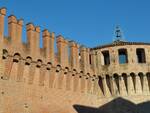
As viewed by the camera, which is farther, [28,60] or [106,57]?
[106,57]

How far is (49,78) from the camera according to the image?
19.6 m

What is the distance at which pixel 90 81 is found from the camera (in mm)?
24000

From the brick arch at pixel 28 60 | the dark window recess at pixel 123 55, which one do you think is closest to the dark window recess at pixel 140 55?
the dark window recess at pixel 123 55

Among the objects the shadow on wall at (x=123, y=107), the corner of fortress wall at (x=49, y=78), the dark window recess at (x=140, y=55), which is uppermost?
the dark window recess at (x=140, y=55)

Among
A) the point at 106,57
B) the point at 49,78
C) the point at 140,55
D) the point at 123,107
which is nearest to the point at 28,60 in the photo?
the point at 49,78

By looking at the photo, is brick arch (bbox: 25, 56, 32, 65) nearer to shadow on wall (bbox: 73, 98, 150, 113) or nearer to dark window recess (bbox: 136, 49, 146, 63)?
shadow on wall (bbox: 73, 98, 150, 113)

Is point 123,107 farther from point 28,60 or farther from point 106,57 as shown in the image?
point 28,60

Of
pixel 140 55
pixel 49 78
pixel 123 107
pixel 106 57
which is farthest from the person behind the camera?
pixel 140 55

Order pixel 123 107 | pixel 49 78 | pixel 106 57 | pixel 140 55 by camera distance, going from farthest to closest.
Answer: pixel 140 55 → pixel 106 57 → pixel 123 107 → pixel 49 78

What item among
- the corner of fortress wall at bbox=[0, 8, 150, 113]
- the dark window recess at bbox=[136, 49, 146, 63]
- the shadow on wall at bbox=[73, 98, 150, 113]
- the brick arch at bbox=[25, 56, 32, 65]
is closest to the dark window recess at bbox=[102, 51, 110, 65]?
the corner of fortress wall at bbox=[0, 8, 150, 113]

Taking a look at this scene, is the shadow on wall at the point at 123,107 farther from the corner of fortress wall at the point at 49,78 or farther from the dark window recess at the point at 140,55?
the dark window recess at the point at 140,55

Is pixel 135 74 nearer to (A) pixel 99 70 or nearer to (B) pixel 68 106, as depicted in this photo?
(A) pixel 99 70

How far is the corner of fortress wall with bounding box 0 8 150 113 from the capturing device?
16750 mm

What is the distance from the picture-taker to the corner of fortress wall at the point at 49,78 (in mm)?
16750
